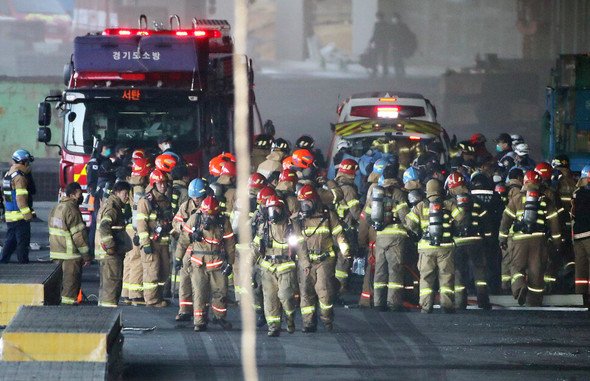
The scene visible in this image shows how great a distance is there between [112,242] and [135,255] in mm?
1006

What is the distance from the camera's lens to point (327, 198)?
1630 centimetres

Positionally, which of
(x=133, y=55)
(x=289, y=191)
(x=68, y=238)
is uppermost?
(x=133, y=55)

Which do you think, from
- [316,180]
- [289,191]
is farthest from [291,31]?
[289,191]

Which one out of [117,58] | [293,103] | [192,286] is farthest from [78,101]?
[293,103]

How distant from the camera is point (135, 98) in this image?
19.2 m

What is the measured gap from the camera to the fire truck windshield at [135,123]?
19.3m

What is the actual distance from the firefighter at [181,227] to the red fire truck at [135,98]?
407 cm

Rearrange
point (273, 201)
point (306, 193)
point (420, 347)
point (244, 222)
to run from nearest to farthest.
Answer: point (420, 347)
point (273, 201)
point (306, 193)
point (244, 222)

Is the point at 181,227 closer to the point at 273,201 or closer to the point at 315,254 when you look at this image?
the point at 273,201

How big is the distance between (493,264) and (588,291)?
136cm

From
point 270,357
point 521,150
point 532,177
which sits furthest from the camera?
point 521,150

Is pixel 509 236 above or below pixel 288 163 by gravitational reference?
below

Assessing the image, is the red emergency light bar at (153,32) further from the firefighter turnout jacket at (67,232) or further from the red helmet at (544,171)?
the red helmet at (544,171)

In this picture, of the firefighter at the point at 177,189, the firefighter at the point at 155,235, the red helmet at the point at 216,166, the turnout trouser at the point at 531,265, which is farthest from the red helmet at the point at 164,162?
the turnout trouser at the point at 531,265
